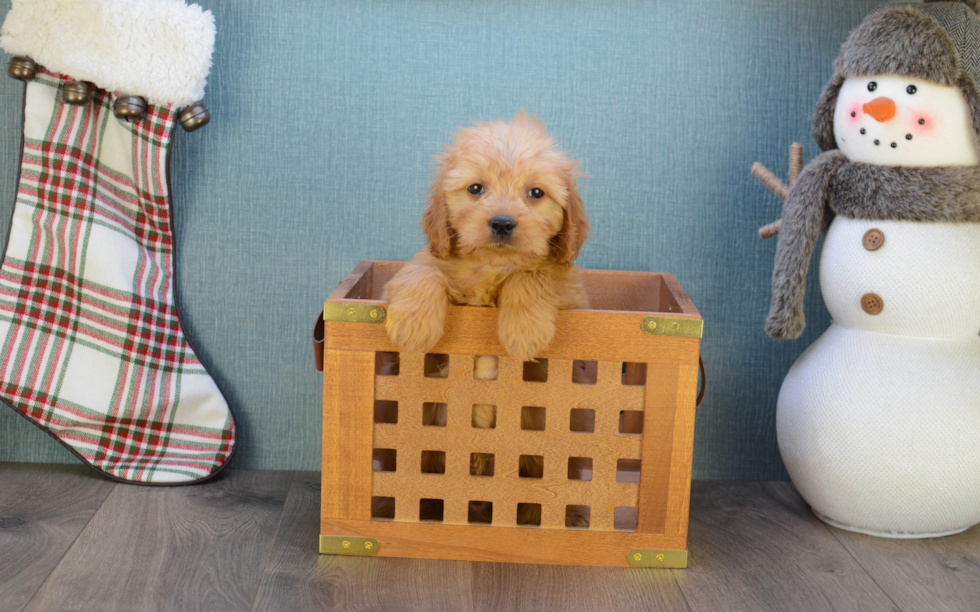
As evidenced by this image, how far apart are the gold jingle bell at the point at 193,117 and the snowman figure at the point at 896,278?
1243 millimetres

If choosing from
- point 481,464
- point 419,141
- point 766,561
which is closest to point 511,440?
point 481,464

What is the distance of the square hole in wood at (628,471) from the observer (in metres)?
1.63

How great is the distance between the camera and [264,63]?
1.75 m

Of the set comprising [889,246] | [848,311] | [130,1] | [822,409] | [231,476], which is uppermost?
[130,1]

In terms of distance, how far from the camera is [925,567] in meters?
1.49

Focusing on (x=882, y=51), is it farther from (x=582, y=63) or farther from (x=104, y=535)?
(x=104, y=535)

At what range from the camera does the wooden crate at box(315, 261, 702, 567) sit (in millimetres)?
1391

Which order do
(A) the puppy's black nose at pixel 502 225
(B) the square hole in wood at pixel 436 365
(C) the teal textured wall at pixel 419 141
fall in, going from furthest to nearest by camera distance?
(C) the teal textured wall at pixel 419 141
(B) the square hole in wood at pixel 436 365
(A) the puppy's black nose at pixel 502 225

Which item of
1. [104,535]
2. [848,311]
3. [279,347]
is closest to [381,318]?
[279,347]

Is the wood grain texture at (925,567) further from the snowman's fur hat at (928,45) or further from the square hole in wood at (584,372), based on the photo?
the snowman's fur hat at (928,45)

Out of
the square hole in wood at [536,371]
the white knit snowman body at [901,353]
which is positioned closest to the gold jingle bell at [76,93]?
the square hole in wood at [536,371]

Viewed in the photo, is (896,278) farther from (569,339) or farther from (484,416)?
(484,416)

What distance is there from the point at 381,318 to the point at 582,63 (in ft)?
2.64

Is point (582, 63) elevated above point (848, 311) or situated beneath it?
elevated above
